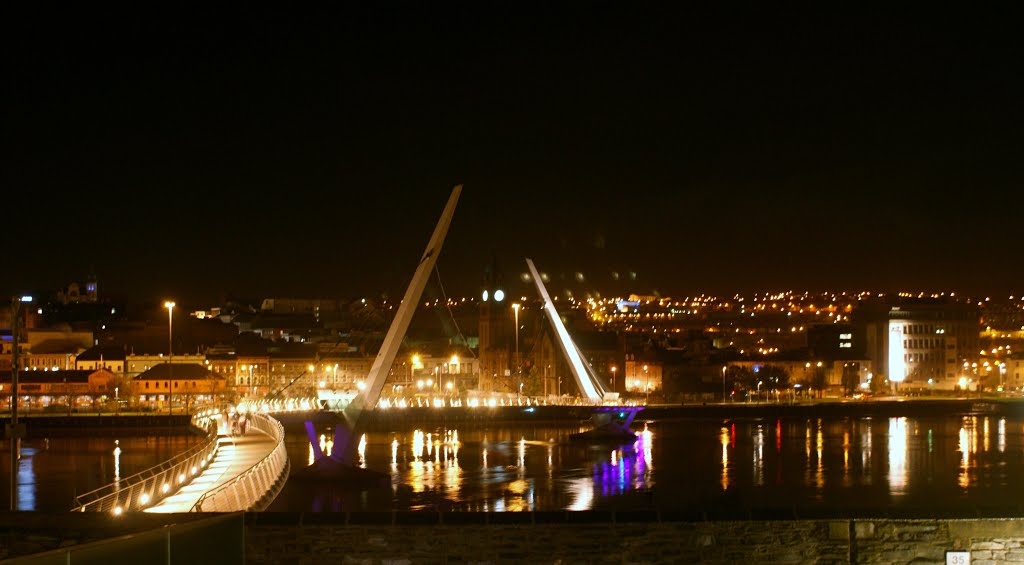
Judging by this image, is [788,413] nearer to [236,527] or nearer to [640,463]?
[640,463]

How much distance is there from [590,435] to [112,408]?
37.8 metres

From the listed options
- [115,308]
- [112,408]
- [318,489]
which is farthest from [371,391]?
[115,308]

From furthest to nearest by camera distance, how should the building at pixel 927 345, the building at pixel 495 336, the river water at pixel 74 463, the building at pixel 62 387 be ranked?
1. the building at pixel 927 345
2. the building at pixel 495 336
3. the building at pixel 62 387
4. the river water at pixel 74 463

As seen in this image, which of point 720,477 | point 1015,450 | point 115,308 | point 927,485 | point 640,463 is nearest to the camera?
point 927,485

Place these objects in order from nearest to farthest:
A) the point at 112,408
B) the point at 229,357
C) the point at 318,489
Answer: the point at 318,489 < the point at 112,408 < the point at 229,357

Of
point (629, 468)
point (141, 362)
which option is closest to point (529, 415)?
point (629, 468)

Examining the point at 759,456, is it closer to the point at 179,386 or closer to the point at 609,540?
the point at 609,540

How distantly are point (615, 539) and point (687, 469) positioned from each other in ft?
104

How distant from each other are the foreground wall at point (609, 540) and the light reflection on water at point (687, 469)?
31.5 ft

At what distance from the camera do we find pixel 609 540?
527 inches

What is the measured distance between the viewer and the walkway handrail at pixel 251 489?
18000 mm

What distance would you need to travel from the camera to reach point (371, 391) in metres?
35.4

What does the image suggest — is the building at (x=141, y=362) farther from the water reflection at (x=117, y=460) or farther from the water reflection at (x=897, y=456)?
the water reflection at (x=897, y=456)

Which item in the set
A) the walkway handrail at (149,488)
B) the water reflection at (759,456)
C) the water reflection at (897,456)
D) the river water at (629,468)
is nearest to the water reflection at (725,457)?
the river water at (629,468)
